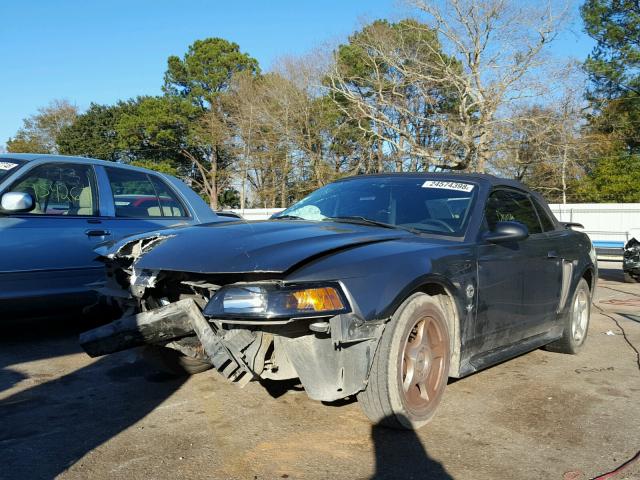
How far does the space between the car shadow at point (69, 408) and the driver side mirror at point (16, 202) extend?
4.16 feet

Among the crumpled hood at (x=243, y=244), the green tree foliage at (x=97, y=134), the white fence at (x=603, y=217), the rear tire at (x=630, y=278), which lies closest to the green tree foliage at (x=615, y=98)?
the white fence at (x=603, y=217)

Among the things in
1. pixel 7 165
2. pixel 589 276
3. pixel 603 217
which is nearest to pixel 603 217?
pixel 603 217

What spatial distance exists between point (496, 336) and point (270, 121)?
1450 inches

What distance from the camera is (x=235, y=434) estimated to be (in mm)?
3439

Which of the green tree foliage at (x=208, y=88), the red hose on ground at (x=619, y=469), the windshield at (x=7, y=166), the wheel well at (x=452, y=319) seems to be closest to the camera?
the red hose on ground at (x=619, y=469)

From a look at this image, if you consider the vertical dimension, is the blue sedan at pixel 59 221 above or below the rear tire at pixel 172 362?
above

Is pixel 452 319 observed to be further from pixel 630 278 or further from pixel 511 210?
pixel 630 278

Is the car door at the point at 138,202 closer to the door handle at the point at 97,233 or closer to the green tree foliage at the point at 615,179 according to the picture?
the door handle at the point at 97,233

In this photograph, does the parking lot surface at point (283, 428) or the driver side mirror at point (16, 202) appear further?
the driver side mirror at point (16, 202)

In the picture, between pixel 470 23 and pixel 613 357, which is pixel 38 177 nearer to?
pixel 613 357

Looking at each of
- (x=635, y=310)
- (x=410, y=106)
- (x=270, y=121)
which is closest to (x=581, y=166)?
(x=410, y=106)

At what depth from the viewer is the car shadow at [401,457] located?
292 cm

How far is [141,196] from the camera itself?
6215 mm

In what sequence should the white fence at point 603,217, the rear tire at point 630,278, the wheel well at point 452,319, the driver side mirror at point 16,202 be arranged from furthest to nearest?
the white fence at point 603,217 → the rear tire at point 630,278 → the driver side mirror at point 16,202 → the wheel well at point 452,319
